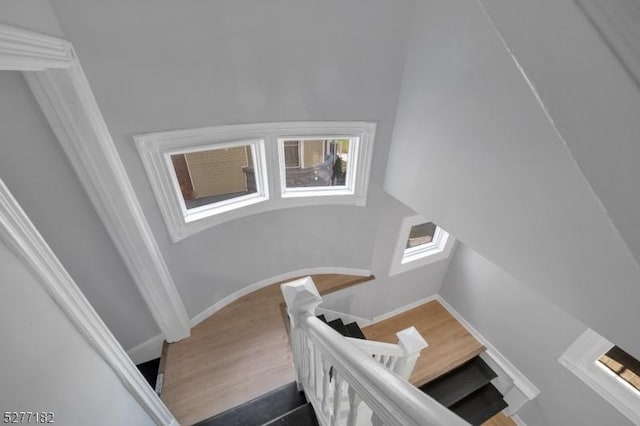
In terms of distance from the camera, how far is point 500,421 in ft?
9.04

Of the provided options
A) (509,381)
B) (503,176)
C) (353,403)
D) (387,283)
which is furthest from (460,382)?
(353,403)

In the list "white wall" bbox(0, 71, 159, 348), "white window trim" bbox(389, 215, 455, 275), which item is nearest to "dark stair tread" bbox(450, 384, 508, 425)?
"white window trim" bbox(389, 215, 455, 275)

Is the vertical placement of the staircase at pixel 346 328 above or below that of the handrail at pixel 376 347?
below

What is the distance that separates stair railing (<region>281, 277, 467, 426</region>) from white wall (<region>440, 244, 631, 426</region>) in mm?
1635

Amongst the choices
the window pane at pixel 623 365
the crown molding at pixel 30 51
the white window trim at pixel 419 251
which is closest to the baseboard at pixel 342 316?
the white window trim at pixel 419 251

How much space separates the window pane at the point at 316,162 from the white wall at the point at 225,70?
284 mm

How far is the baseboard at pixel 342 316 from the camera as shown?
2675mm

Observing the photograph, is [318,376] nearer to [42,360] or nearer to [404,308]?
[42,360]

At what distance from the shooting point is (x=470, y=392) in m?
2.76

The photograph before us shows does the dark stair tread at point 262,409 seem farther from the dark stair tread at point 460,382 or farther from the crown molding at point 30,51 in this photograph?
the crown molding at point 30,51

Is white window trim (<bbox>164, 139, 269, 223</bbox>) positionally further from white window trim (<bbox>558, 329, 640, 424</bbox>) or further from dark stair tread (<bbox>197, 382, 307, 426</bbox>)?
white window trim (<bbox>558, 329, 640, 424</bbox>)

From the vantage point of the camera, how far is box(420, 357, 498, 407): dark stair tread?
2.73 meters

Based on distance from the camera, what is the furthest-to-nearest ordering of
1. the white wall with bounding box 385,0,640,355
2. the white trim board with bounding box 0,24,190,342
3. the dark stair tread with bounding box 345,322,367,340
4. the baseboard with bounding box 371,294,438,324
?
the baseboard with bounding box 371,294,438,324 → the dark stair tread with bounding box 345,322,367,340 → the white wall with bounding box 385,0,640,355 → the white trim board with bounding box 0,24,190,342

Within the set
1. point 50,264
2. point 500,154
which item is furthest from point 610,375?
point 50,264
